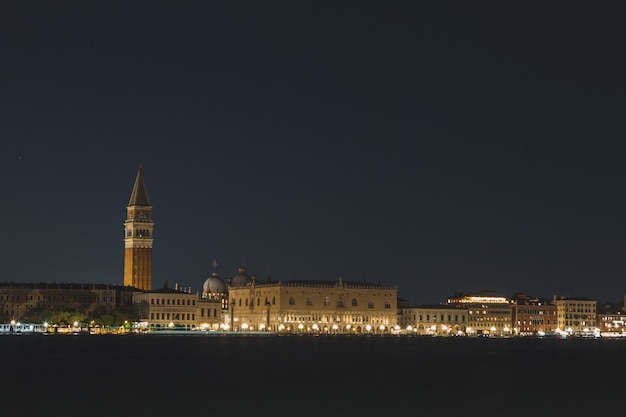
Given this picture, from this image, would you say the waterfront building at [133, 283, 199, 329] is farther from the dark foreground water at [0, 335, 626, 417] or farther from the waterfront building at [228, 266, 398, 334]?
the dark foreground water at [0, 335, 626, 417]

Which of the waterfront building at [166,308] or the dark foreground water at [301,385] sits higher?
the waterfront building at [166,308]

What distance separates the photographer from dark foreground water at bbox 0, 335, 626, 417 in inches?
2035

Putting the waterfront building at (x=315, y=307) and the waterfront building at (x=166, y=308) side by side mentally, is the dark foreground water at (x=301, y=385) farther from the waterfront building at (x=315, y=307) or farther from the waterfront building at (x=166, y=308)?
the waterfront building at (x=315, y=307)

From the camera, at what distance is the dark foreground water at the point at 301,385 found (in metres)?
51.7

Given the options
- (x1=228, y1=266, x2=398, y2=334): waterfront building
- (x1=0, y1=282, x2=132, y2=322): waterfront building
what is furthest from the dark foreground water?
(x1=228, y1=266, x2=398, y2=334): waterfront building

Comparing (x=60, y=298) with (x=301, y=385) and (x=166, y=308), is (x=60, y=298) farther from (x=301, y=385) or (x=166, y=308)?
(x=301, y=385)

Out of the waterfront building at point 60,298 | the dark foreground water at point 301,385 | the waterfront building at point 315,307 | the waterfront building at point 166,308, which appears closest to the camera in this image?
the dark foreground water at point 301,385

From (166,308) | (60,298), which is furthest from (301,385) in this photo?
(60,298)

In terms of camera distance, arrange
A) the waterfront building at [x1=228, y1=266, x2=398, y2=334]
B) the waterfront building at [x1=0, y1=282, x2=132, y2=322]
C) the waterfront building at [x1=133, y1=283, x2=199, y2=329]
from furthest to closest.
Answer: the waterfront building at [x1=228, y1=266, x2=398, y2=334]
the waterfront building at [x1=133, y1=283, x2=199, y2=329]
the waterfront building at [x1=0, y1=282, x2=132, y2=322]

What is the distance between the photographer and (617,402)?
56.4 meters

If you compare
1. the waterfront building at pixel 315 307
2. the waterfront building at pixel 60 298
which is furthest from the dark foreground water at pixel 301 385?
the waterfront building at pixel 315 307

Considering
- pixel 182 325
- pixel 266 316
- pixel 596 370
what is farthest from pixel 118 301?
pixel 596 370

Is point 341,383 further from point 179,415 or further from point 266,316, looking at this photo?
point 266,316

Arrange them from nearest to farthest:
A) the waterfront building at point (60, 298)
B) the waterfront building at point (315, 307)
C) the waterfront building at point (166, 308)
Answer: the waterfront building at point (60, 298)
the waterfront building at point (166, 308)
the waterfront building at point (315, 307)
